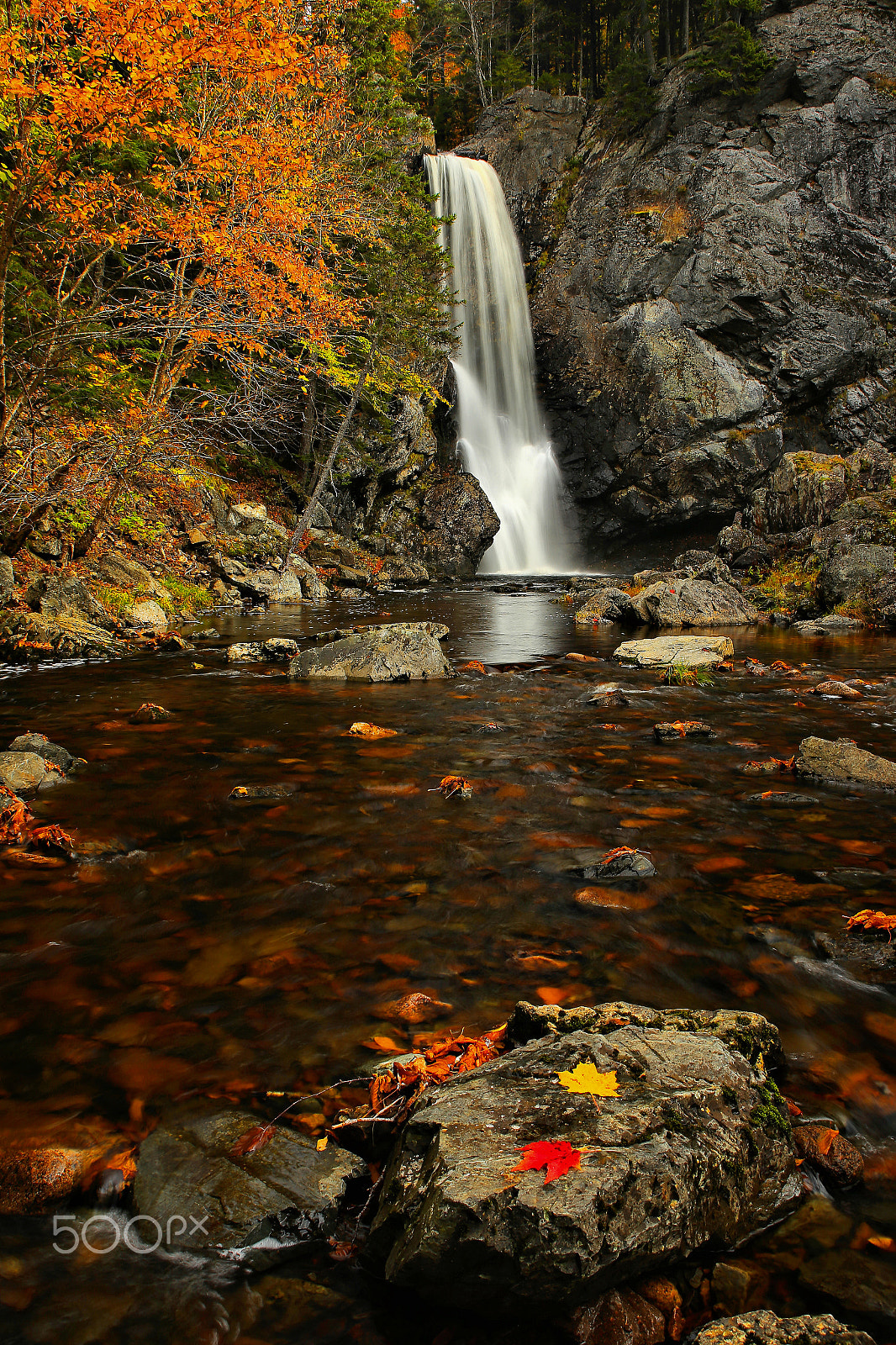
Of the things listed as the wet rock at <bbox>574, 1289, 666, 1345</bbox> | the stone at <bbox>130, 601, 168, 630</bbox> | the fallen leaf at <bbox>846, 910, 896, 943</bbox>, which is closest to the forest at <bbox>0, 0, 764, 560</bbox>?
the stone at <bbox>130, 601, 168, 630</bbox>

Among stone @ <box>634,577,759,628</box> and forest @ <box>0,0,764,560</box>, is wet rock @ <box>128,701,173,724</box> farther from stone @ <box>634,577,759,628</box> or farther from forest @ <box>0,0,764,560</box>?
stone @ <box>634,577,759,628</box>

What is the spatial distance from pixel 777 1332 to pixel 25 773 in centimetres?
432

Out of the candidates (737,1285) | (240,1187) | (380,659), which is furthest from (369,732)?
(737,1285)

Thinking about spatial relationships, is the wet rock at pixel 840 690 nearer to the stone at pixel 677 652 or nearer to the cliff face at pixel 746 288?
the stone at pixel 677 652

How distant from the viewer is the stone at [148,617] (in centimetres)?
1095

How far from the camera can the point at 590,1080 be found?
1576 millimetres

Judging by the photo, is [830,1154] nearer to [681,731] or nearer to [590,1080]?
[590,1080]

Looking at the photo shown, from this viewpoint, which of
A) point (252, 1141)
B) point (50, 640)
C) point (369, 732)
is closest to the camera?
point (252, 1141)

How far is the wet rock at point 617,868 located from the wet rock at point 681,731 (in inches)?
94.1

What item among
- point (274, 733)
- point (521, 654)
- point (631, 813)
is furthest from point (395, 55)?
point (631, 813)

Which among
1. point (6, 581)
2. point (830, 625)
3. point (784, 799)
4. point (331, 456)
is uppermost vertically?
point (331, 456)

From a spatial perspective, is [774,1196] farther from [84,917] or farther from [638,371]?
[638,371]

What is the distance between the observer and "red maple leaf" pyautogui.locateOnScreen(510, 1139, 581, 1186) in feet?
4.26

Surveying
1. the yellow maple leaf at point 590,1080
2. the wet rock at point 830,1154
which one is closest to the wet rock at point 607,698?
the wet rock at point 830,1154
